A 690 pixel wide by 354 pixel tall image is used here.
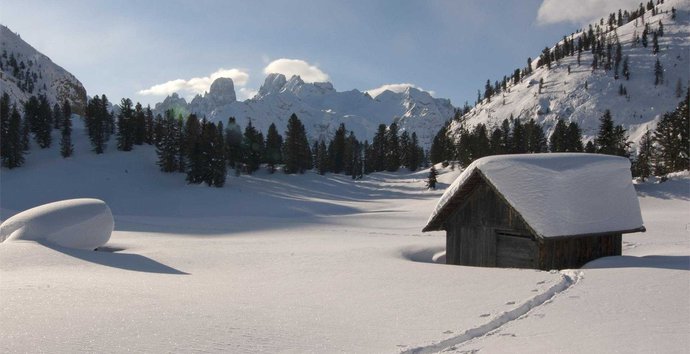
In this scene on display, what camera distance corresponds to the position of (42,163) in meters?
66.4

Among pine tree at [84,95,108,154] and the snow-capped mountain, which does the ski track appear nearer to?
pine tree at [84,95,108,154]

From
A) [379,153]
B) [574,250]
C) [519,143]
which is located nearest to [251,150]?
[379,153]

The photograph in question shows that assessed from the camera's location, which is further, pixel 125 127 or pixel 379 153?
pixel 379 153

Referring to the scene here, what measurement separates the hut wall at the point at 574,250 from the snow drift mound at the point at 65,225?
21.2 meters

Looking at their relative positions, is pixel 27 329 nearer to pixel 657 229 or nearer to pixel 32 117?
pixel 657 229

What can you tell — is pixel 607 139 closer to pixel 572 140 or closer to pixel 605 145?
pixel 605 145

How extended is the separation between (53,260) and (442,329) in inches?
608

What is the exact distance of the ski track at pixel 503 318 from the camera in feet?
23.4

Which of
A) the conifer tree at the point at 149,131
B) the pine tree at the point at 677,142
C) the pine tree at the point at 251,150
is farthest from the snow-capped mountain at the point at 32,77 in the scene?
the pine tree at the point at 677,142

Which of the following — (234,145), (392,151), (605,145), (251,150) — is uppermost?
(392,151)

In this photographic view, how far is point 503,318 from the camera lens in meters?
8.78

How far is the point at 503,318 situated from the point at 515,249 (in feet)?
29.8

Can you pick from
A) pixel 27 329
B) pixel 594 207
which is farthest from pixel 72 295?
pixel 594 207

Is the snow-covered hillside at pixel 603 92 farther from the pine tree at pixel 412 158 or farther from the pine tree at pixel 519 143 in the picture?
the pine tree at pixel 412 158
